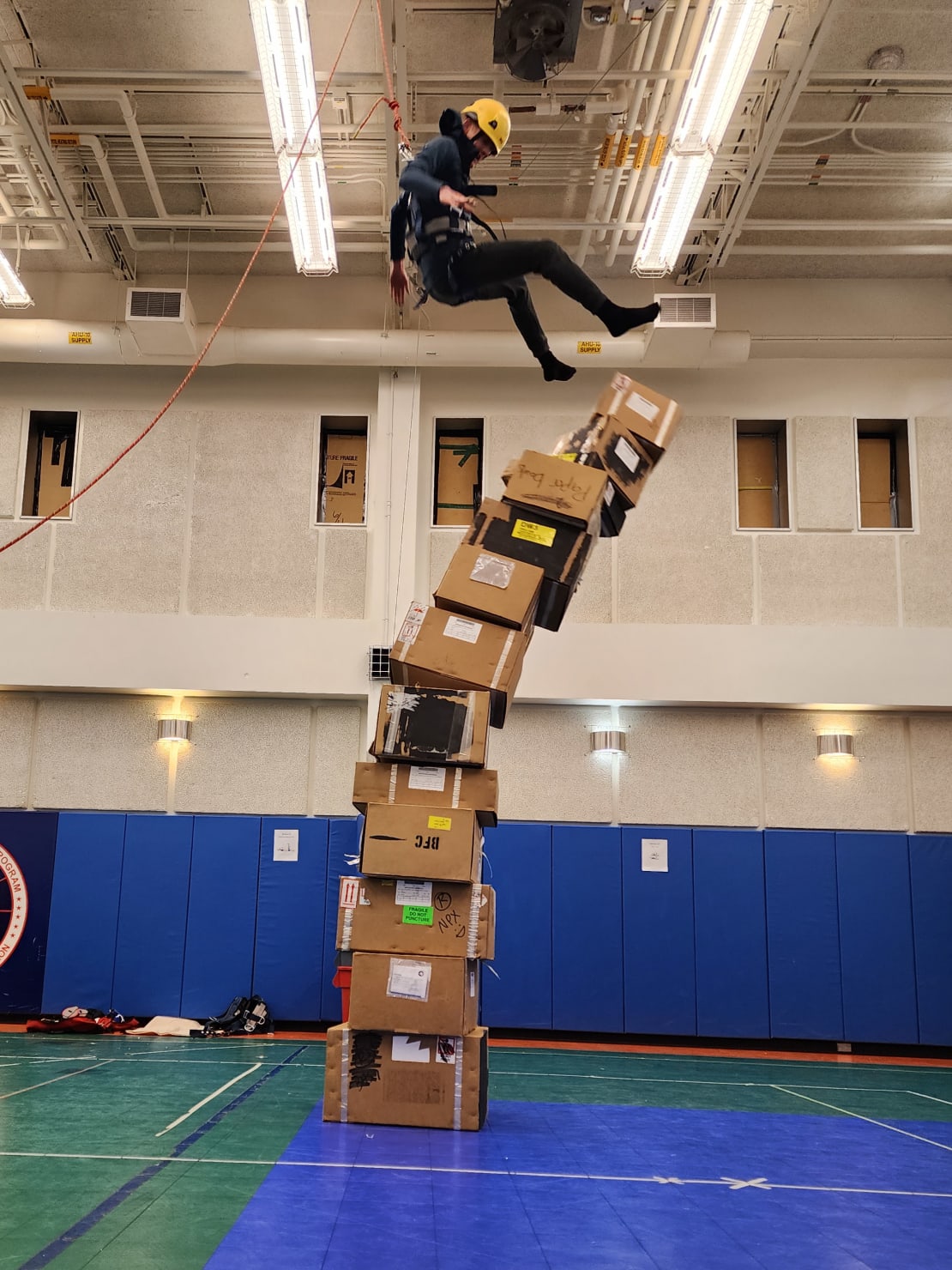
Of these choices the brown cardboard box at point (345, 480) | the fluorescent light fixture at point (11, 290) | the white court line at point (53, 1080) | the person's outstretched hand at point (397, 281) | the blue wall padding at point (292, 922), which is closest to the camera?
the person's outstretched hand at point (397, 281)

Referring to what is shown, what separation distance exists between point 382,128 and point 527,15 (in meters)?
2.28

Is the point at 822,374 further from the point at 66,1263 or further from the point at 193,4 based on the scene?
the point at 66,1263

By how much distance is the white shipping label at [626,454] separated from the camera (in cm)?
545

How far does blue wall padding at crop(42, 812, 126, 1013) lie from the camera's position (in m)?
10.1

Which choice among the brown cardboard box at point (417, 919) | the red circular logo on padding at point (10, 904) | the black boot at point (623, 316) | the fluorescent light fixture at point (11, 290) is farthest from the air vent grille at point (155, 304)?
the brown cardboard box at point (417, 919)

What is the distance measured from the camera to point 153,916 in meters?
10.2

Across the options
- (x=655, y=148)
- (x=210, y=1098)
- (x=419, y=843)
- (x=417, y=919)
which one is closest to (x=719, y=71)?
(x=655, y=148)

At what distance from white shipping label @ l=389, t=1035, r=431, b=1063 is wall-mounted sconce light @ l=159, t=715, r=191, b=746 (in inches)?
228

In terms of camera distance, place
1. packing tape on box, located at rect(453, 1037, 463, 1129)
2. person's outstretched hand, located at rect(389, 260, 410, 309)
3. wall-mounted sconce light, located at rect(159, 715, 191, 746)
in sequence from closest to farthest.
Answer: person's outstretched hand, located at rect(389, 260, 410, 309) → packing tape on box, located at rect(453, 1037, 463, 1129) → wall-mounted sconce light, located at rect(159, 715, 191, 746)

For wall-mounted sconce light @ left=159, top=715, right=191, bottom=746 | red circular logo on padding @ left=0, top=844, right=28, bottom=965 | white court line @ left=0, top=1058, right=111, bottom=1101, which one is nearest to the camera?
white court line @ left=0, top=1058, right=111, bottom=1101

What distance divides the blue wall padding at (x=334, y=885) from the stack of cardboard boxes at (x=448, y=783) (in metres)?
4.52

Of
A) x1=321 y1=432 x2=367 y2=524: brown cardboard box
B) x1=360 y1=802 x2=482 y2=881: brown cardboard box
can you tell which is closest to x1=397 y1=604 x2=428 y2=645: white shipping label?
x1=360 y1=802 x2=482 y2=881: brown cardboard box

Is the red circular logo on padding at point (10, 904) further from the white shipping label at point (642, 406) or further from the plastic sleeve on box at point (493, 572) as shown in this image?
the white shipping label at point (642, 406)

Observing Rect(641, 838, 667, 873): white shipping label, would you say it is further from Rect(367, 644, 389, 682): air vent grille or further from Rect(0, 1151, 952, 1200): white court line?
Rect(0, 1151, 952, 1200): white court line
